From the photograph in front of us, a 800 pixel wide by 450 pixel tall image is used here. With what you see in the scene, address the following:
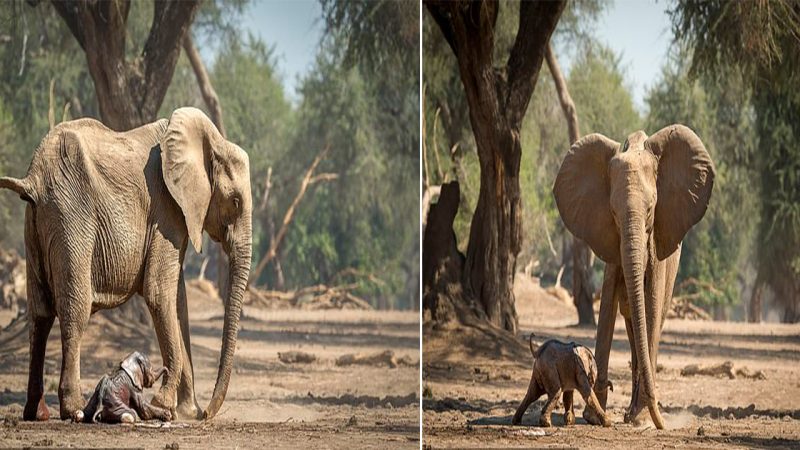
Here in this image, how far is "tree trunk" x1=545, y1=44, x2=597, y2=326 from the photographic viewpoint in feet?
54.6

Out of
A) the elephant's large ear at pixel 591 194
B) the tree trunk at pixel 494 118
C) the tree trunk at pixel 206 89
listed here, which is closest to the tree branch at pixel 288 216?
the tree trunk at pixel 206 89

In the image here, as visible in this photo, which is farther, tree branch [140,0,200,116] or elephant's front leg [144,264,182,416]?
tree branch [140,0,200,116]

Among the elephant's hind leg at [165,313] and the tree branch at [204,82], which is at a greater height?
the tree branch at [204,82]

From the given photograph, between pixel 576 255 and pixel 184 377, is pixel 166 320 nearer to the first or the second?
pixel 184 377

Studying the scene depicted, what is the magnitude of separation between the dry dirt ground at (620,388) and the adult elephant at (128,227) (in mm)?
2232

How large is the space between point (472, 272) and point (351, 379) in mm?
2234

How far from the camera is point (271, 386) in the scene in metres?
15.1

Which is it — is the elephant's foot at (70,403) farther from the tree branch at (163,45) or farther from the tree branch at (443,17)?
the tree branch at (443,17)

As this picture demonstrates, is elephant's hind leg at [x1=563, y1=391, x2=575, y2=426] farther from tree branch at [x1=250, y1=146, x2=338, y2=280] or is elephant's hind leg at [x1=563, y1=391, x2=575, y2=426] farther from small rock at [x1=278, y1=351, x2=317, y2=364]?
tree branch at [x1=250, y1=146, x2=338, y2=280]

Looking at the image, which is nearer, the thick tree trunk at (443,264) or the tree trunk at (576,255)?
the thick tree trunk at (443,264)

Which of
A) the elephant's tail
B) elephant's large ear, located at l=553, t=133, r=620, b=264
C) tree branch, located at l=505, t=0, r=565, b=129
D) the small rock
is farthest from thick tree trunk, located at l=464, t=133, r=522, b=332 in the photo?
the elephant's tail

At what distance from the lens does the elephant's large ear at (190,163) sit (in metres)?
9.38

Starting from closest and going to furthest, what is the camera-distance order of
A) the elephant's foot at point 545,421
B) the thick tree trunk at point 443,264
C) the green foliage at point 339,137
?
the elephant's foot at point 545,421, the thick tree trunk at point 443,264, the green foliage at point 339,137

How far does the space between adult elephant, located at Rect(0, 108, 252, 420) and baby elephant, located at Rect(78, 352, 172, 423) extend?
188mm
